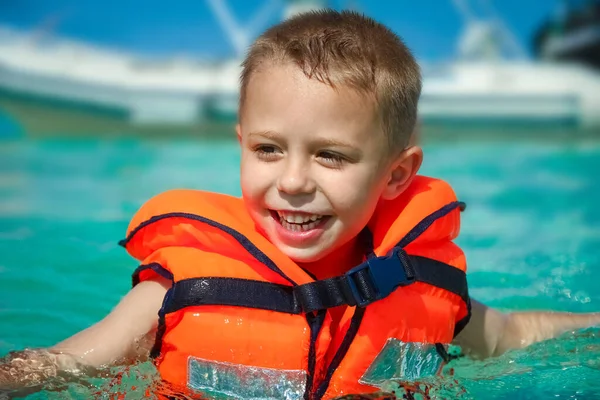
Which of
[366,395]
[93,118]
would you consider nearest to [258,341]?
[366,395]

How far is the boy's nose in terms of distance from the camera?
199 centimetres

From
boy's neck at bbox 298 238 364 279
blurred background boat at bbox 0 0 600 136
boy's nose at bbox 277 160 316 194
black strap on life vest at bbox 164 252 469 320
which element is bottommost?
black strap on life vest at bbox 164 252 469 320

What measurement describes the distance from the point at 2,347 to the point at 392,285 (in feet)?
5.53

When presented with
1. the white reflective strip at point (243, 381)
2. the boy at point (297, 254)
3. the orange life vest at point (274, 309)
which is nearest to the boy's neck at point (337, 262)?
the boy at point (297, 254)

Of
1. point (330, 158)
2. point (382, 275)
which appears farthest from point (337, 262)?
point (330, 158)

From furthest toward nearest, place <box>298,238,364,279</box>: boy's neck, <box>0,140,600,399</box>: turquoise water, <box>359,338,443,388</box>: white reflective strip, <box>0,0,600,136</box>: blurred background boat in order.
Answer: <box>0,0,600,136</box>: blurred background boat, <box>0,140,600,399</box>: turquoise water, <box>298,238,364,279</box>: boy's neck, <box>359,338,443,388</box>: white reflective strip

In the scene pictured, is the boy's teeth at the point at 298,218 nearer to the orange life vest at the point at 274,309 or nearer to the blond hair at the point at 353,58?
the orange life vest at the point at 274,309

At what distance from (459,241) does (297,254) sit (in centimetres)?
317

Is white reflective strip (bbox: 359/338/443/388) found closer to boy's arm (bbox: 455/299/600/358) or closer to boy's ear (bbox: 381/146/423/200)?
boy's arm (bbox: 455/299/600/358)

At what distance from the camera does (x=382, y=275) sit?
2197mm

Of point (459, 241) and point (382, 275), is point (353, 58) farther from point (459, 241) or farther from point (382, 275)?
point (459, 241)

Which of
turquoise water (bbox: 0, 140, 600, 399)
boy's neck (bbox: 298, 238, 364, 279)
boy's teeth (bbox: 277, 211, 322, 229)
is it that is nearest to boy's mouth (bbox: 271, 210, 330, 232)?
boy's teeth (bbox: 277, 211, 322, 229)

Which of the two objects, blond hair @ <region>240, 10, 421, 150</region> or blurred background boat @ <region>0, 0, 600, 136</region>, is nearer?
blond hair @ <region>240, 10, 421, 150</region>

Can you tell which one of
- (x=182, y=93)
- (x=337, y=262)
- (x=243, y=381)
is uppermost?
(x=182, y=93)
